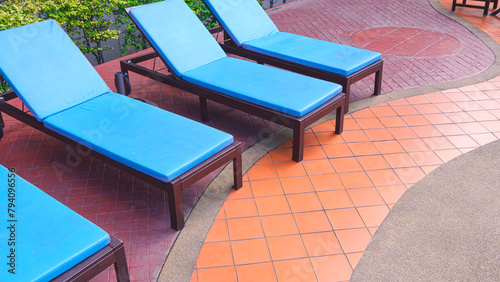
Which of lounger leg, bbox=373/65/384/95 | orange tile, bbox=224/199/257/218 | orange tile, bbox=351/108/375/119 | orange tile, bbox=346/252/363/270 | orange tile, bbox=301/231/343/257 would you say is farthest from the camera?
lounger leg, bbox=373/65/384/95

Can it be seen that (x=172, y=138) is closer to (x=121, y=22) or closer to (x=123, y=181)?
(x=123, y=181)

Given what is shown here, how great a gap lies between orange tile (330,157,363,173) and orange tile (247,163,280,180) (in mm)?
598

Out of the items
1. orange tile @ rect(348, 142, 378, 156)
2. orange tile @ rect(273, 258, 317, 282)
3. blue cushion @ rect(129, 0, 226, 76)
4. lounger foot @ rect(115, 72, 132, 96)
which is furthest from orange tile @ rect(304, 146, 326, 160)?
lounger foot @ rect(115, 72, 132, 96)

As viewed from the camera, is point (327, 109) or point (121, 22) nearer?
point (327, 109)

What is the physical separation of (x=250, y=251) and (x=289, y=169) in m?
1.17

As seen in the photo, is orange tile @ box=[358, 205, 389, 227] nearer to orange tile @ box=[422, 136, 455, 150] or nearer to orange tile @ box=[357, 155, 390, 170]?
orange tile @ box=[357, 155, 390, 170]

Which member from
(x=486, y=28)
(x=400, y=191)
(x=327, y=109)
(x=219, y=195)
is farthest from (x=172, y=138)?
(x=486, y=28)

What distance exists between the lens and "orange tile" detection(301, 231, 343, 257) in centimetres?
345

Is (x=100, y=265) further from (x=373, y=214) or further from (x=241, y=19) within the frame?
(x=241, y=19)

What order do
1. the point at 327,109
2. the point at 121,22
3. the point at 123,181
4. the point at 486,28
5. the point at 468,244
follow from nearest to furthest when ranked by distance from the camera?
1. the point at 468,244
2. the point at 123,181
3. the point at 327,109
4. the point at 121,22
5. the point at 486,28

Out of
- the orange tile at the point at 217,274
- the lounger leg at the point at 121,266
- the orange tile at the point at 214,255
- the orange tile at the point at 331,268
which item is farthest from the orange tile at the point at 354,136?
the lounger leg at the point at 121,266

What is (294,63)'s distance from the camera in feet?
18.1

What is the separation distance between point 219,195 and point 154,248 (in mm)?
808

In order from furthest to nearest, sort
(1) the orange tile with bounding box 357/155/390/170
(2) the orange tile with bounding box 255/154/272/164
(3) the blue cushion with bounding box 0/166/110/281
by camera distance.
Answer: (2) the orange tile with bounding box 255/154/272/164 < (1) the orange tile with bounding box 357/155/390/170 < (3) the blue cushion with bounding box 0/166/110/281
